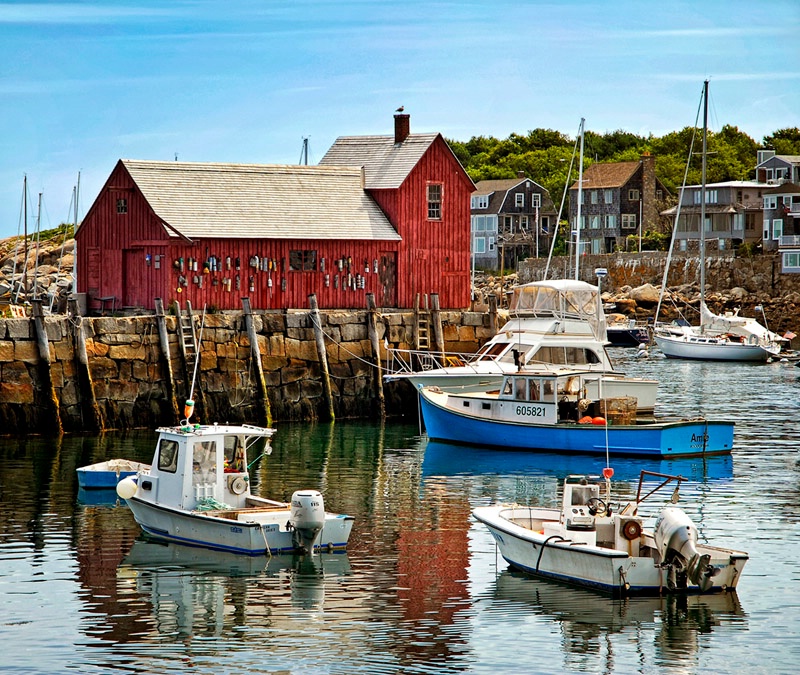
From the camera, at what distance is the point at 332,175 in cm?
4906

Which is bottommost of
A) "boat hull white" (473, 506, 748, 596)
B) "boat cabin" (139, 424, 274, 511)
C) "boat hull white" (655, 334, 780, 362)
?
"boat hull white" (473, 506, 748, 596)

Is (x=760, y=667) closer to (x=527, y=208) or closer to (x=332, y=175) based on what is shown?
(x=332, y=175)

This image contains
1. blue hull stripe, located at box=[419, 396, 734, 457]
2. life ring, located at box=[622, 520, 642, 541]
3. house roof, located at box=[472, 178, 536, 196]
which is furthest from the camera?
house roof, located at box=[472, 178, 536, 196]

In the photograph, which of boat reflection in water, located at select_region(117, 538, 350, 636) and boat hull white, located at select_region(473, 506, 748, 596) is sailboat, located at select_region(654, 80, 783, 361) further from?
boat reflection in water, located at select_region(117, 538, 350, 636)

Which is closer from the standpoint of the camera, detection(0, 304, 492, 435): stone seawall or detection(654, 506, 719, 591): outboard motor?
detection(654, 506, 719, 591): outboard motor

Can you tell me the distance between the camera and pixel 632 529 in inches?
855

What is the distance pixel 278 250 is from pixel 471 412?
33.7 ft

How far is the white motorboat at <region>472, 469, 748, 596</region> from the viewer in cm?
2108

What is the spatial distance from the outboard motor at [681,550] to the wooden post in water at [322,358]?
23.5 meters

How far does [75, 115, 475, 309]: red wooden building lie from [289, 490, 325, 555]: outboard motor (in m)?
21.6

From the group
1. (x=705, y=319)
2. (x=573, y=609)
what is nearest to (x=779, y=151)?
(x=705, y=319)

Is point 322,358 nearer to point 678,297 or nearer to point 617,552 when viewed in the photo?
point 617,552

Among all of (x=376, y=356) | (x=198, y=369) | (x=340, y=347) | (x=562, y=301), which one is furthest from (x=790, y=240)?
(x=198, y=369)

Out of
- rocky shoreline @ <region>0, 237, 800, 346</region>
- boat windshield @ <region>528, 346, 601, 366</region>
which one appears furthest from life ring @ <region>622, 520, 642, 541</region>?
A: rocky shoreline @ <region>0, 237, 800, 346</region>
